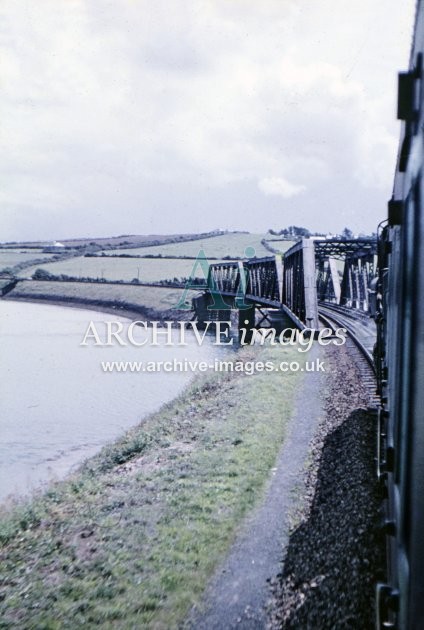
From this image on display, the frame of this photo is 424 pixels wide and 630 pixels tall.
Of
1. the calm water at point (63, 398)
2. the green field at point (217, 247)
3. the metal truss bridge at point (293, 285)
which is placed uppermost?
the green field at point (217, 247)

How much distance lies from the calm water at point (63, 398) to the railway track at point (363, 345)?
28.5 ft

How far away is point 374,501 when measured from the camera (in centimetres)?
739

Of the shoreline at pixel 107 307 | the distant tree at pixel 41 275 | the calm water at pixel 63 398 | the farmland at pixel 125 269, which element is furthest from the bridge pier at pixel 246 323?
the distant tree at pixel 41 275

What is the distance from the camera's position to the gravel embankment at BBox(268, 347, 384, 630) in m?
5.66

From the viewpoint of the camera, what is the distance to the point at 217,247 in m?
110

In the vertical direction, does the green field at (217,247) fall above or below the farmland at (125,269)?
above

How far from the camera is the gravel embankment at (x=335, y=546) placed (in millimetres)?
5656

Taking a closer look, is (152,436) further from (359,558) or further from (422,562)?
(422,562)

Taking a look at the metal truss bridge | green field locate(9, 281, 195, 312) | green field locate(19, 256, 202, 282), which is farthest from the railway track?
green field locate(19, 256, 202, 282)

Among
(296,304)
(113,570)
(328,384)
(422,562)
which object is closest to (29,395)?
(296,304)

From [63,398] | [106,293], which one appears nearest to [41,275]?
[106,293]

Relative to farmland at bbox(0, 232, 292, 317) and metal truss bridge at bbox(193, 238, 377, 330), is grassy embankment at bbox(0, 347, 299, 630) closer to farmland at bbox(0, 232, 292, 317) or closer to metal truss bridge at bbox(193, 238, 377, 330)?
metal truss bridge at bbox(193, 238, 377, 330)

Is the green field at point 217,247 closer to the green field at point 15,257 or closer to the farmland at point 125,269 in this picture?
the farmland at point 125,269

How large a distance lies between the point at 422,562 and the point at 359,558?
4.53 meters
